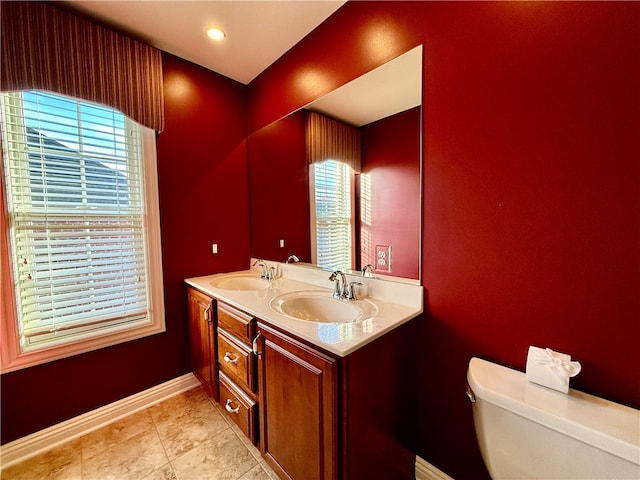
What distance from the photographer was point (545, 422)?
2.46 ft

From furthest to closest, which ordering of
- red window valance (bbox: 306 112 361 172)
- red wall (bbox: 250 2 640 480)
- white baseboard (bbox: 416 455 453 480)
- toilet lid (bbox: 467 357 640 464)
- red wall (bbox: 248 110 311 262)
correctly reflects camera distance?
red wall (bbox: 248 110 311 262), red window valance (bbox: 306 112 361 172), white baseboard (bbox: 416 455 453 480), red wall (bbox: 250 2 640 480), toilet lid (bbox: 467 357 640 464)

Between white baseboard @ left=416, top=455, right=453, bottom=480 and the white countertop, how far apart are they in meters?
0.77

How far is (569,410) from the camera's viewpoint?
75 centimetres

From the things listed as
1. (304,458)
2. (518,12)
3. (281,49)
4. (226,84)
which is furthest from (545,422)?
(226,84)

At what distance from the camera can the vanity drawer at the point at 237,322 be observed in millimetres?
1262

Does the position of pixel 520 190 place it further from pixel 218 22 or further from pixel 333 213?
pixel 218 22

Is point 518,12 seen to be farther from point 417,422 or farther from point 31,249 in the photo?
point 31,249

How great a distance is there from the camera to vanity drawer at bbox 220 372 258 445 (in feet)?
4.24

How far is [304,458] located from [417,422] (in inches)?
24.0

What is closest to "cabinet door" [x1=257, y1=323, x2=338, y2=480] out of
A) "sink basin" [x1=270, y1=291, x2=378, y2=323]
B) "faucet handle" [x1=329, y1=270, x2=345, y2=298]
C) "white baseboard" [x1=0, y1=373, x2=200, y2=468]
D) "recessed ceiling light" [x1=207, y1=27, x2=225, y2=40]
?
"sink basin" [x1=270, y1=291, x2=378, y2=323]

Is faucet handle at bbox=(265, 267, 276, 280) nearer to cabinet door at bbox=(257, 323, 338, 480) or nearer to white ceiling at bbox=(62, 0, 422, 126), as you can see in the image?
cabinet door at bbox=(257, 323, 338, 480)

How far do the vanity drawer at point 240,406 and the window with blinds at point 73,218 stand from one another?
771 millimetres

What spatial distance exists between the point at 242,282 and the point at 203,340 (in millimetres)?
506

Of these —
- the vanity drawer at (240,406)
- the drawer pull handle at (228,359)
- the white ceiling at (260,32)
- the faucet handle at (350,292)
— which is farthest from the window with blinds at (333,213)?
the vanity drawer at (240,406)
